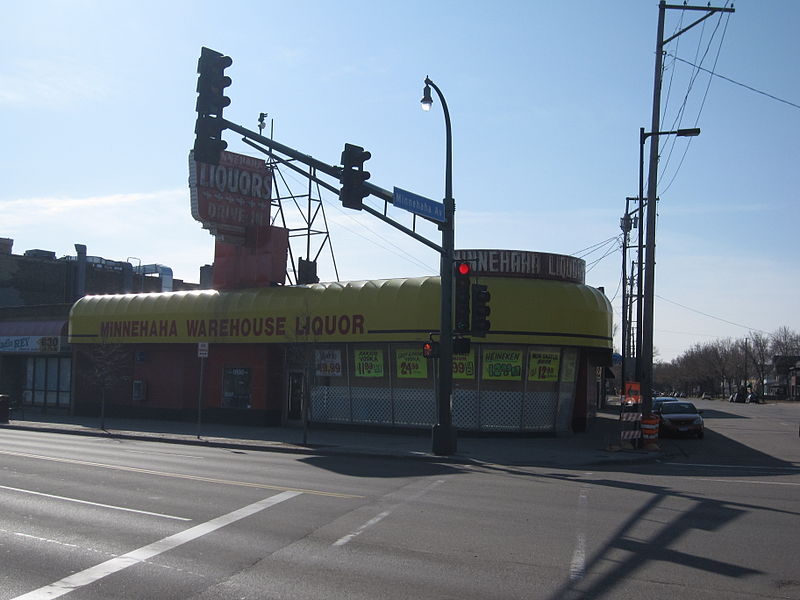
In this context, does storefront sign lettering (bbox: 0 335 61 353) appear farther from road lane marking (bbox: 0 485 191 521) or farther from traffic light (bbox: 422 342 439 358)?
road lane marking (bbox: 0 485 191 521)

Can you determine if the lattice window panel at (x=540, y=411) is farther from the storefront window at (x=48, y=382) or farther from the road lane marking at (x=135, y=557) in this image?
the storefront window at (x=48, y=382)

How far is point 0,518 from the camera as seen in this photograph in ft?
34.7

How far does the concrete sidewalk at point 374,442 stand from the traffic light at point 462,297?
3442 millimetres

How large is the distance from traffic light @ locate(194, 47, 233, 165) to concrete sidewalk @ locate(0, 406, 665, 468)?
31.8ft

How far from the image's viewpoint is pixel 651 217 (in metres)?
22.9

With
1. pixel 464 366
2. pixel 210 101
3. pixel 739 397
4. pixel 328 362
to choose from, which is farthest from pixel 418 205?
pixel 739 397

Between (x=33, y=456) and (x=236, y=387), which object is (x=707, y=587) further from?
(x=236, y=387)

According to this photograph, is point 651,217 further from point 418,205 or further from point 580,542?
point 580,542

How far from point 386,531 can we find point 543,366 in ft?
53.7

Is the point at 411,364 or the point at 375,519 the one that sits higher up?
the point at 411,364

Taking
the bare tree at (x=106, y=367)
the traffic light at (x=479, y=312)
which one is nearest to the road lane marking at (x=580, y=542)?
the traffic light at (x=479, y=312)

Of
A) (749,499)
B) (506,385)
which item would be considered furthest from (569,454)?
(749,499)

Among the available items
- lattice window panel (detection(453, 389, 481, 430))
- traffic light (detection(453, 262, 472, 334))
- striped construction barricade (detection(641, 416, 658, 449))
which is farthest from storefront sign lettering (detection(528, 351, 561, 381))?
traffic light (detection(453, 262, 472, 334))

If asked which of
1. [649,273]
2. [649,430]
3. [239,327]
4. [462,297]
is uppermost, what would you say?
[649,273]
